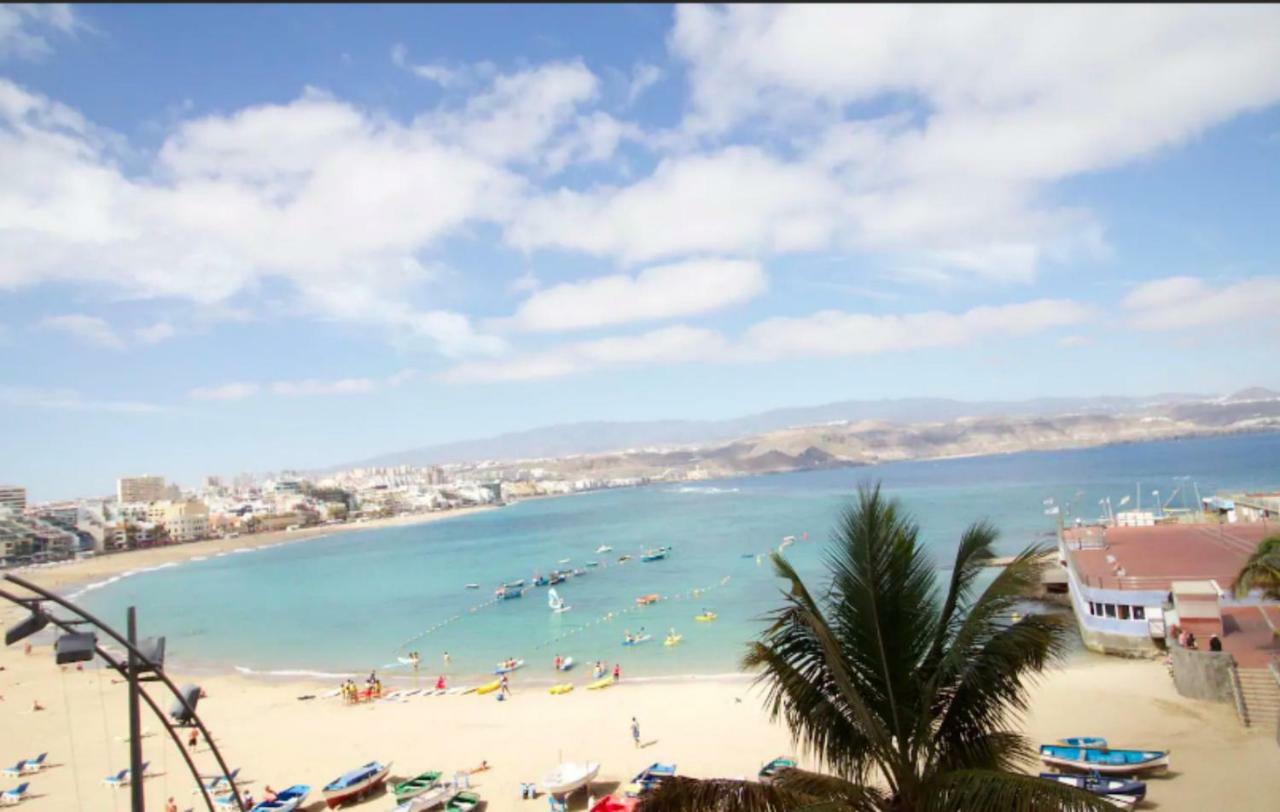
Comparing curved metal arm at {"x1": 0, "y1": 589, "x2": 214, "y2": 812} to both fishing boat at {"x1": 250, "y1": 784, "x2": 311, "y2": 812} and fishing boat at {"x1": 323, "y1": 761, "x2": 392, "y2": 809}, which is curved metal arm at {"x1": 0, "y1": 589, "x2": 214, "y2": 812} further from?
fishing boat at {"x1": 323, "y1": 761, "x2": 392, "y2": 809}

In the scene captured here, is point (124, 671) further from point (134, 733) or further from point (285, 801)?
point (285, 801)

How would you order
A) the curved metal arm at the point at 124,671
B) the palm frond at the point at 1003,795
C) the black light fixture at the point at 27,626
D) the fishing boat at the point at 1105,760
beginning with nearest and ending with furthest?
the palm frond at the point at 1003,795, the black light fixture at the point at 27,626, the curved metal arm at the point at 124,671, the fishing boat at the point at 1105,760

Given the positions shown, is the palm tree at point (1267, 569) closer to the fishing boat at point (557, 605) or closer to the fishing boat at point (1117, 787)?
the fishing boat at point (1117, 787)

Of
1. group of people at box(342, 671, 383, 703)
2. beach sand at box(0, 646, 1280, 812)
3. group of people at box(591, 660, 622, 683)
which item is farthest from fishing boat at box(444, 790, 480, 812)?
group of people at box(342, 671, 383, 703)

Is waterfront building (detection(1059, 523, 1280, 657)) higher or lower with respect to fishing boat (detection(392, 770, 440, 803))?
higher

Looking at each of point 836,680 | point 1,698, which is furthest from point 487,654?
point 836,680

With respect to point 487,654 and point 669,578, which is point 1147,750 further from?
point 669,578

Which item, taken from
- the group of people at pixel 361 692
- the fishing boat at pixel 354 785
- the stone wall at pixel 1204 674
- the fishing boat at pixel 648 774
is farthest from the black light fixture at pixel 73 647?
the group of people at pixel 361 692

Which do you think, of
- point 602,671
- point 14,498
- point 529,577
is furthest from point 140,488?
point 602,671
